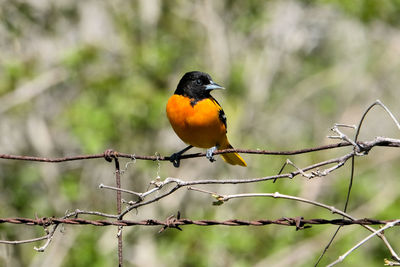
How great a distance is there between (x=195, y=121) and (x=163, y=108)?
2.34 m

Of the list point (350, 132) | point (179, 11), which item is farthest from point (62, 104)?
point (350, 132)

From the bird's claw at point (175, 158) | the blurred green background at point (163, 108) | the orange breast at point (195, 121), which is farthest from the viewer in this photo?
the blurred green background at point (163, 108)

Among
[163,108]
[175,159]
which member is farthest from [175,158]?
[163,108]

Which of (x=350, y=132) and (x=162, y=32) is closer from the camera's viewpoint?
(x=162, y=32)

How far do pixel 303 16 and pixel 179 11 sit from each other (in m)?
1.53

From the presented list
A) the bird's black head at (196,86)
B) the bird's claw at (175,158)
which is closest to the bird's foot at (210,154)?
the bird's claw at (175,158)

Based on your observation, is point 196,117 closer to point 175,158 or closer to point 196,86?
point 196,86

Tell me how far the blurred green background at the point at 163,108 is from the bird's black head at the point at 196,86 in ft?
6.26

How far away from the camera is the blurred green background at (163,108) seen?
21.2ft

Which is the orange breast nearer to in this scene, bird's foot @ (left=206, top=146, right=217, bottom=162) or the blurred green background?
bird's foot @ (left=206, top=146, right=217, bottom=162)

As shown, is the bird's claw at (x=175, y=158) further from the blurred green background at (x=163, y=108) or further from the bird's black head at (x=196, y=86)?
the blurred green background at (x=163, y=108)

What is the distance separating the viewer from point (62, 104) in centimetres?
712

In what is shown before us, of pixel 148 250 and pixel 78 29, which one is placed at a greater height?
pixel 78 29

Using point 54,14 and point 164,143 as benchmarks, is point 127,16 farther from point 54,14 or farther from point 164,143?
point 164,143
